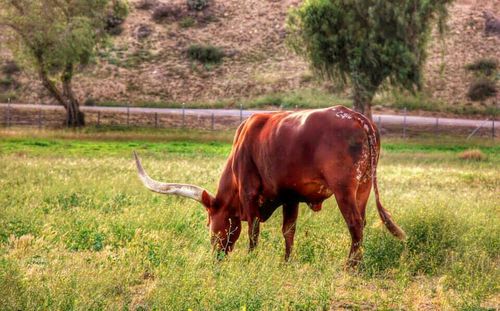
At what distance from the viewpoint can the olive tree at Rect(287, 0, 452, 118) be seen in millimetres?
35125

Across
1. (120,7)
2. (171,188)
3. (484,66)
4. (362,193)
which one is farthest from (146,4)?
(362,193)

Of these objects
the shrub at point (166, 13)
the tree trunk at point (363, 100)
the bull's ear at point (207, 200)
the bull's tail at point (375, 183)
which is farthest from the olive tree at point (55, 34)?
the bull's tail at point (375, 183)

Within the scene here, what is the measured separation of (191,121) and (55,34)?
966 cm

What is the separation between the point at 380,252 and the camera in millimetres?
9492

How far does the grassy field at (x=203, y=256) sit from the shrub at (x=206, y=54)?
42105 mm

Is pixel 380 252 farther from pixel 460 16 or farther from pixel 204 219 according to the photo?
pixel 460 16

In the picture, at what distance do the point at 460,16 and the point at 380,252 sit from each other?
5635 centimetres

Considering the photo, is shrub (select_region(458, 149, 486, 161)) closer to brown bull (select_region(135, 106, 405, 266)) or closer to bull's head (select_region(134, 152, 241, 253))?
brown bull (select_region(135, 106, 405, 266))

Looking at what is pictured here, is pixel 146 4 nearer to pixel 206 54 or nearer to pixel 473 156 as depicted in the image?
pixel 206 54

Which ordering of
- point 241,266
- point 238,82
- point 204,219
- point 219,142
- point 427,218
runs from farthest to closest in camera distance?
point 238,82 < point 219,142 < point 204,219 < point 427,218 < point 241,266

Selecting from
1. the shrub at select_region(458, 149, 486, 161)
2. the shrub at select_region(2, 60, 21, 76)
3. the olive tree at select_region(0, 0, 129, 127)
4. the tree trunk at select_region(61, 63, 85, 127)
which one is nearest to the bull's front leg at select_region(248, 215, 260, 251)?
the shrub at select_region(458, 149, 486, 161)

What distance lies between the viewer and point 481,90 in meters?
51.0

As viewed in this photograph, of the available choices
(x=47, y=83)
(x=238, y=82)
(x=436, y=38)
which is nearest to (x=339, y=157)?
(x=47, y=83)

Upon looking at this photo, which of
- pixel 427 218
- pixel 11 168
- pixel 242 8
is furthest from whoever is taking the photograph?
pixel 242 8
